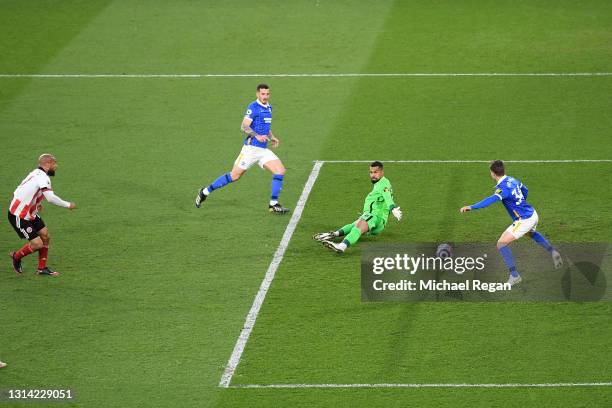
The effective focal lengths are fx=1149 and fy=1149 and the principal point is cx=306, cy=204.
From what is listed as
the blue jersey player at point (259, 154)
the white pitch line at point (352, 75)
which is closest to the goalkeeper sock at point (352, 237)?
the blue jersey player at point (259, 154)

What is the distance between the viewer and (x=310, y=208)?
21328mm

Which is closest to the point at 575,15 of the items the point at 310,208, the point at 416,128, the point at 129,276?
the point at 416,128

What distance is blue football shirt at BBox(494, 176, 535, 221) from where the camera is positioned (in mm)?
17234

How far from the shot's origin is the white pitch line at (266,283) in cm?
1503

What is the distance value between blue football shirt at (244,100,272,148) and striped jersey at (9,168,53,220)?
182 inches

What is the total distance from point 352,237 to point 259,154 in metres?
3.22

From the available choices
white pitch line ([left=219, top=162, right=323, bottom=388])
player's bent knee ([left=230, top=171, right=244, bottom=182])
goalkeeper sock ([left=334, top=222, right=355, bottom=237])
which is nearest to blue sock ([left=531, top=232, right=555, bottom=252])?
goalkeeper sock ([left=334, top=222, right=355, bottom=237])

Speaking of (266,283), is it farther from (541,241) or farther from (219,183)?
(541,241)

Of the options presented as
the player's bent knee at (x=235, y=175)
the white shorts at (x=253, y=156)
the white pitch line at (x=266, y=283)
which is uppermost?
the white shorts at (x=253, y=156)

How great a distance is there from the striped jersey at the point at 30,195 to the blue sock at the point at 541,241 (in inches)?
296

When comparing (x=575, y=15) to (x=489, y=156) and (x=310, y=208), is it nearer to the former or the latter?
(x=489, y=156)

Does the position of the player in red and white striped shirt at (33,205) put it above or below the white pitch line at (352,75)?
below

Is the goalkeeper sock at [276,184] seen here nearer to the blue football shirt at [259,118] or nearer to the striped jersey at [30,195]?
the blue football shirt at [259,118]

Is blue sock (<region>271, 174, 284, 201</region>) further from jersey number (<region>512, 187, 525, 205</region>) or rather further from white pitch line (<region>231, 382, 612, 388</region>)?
white pitch line (<region>231, 382, 612, 388</region>)
